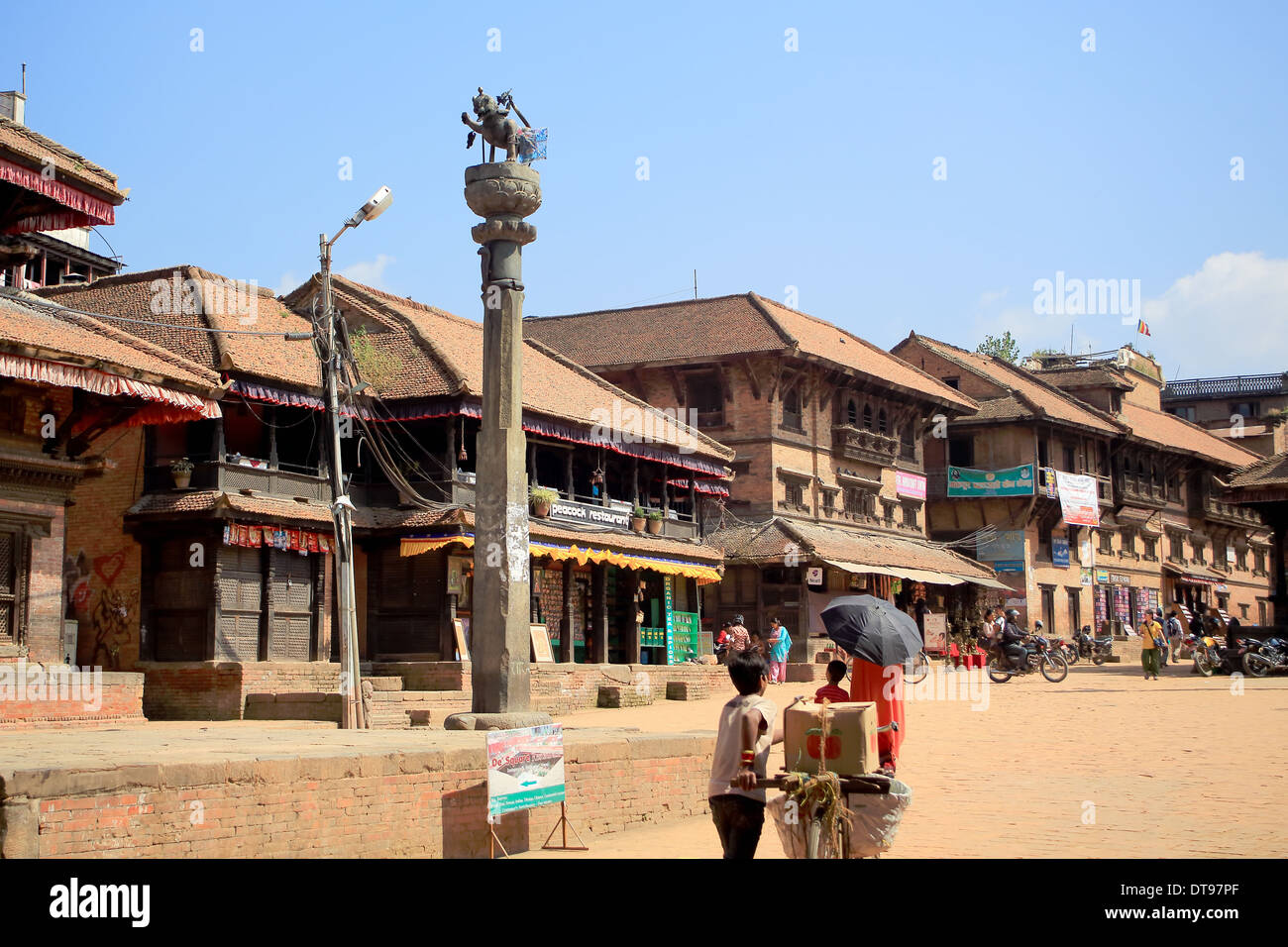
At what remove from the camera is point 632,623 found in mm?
34062

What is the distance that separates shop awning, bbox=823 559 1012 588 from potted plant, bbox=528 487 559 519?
10287mm

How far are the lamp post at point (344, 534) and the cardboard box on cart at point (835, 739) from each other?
11.6 meters

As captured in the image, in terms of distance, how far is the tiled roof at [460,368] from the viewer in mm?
29141

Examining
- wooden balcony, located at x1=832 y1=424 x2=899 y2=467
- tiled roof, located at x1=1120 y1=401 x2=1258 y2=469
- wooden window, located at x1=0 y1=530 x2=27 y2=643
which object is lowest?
wooden window, located at x1=0 y1=530 x2=27 y2=643

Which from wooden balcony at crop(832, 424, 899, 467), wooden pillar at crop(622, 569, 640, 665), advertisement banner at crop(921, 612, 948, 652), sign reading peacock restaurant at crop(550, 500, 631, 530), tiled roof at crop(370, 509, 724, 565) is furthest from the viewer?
wooden balcony at crop(832, 424, 899, 467)

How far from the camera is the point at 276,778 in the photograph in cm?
991

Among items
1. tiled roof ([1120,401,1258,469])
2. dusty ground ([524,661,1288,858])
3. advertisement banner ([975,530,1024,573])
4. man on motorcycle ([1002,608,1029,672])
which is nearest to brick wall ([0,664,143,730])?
dusty ground ([524,661,1288,858])

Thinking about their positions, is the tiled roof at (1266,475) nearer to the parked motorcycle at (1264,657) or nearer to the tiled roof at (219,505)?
the parked motorcycle at (1264,657)

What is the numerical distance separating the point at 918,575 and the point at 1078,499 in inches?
489

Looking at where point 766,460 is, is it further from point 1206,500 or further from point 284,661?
point 1206,500

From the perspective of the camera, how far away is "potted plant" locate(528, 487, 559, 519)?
30203 millimetres

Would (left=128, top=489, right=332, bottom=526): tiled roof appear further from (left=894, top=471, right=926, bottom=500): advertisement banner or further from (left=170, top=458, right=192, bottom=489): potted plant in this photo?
(left=894, top=471, right=926, bottom=500): advertisement banner

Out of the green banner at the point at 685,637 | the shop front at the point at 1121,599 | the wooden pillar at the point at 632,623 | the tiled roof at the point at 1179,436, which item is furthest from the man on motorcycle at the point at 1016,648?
the tiled roof at the point at 1179,436
